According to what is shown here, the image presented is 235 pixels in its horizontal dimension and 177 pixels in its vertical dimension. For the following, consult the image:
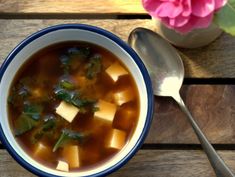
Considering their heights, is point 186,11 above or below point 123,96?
above

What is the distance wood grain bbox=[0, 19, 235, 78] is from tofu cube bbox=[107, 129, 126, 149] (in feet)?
0.57

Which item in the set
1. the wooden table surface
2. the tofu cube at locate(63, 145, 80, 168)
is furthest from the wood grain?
the tofu cube at locate(63, 145, 80, 168)

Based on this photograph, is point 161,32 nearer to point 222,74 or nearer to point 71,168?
point 222,74

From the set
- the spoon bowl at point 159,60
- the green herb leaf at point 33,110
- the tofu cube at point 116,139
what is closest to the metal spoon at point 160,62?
the spoon bowl at point 159,60

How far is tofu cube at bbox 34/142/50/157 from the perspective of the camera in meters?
1.05

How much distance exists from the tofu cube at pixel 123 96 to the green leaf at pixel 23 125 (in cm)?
16

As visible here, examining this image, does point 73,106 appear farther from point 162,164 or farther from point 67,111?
point 162,164

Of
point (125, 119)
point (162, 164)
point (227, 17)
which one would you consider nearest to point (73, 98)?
point (125, 119)

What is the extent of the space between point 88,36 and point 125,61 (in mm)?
82

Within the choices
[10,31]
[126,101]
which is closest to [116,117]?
[126,101]

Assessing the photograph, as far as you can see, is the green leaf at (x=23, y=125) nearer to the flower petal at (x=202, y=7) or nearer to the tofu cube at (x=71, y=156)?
the tofu cube at (x=71, y=156)

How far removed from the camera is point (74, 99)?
1066mm

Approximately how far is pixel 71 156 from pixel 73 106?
90mm

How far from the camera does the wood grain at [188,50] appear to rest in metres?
1.12
